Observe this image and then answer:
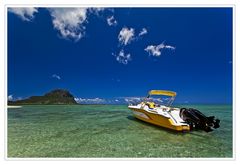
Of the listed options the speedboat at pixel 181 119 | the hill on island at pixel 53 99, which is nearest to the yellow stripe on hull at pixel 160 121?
the speedboat at pixel 181 119

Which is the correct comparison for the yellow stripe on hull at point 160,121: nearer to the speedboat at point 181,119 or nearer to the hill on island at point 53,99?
the speedboat at point 181,119

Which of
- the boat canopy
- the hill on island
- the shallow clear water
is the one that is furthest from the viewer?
the hill on island

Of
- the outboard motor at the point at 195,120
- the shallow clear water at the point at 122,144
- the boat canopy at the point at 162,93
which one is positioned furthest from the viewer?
the boat canopy at the point at 162,93

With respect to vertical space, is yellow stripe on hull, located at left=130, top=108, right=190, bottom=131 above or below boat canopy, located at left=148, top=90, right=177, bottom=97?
below

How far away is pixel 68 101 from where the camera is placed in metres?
48.7

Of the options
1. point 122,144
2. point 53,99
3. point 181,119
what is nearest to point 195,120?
point 181,119

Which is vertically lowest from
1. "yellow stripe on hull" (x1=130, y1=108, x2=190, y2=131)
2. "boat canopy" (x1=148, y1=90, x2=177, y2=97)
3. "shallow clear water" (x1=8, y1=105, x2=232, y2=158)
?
"shallow clear water" (x1=8, y1=105, x2=232, y2=158)

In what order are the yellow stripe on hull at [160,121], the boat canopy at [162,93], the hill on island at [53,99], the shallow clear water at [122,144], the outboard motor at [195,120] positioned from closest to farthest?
the shallow clear water at [122,144], the yellow stripe on hull at [160,121], the outboard motor at [195,120], the boat canopy at [162,93], the hill on island at [53,99]

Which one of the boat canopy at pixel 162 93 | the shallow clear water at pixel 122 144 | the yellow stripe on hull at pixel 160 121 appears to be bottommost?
the shallow clear water at pixel 122 144

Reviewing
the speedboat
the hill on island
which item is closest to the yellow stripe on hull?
the speedboat

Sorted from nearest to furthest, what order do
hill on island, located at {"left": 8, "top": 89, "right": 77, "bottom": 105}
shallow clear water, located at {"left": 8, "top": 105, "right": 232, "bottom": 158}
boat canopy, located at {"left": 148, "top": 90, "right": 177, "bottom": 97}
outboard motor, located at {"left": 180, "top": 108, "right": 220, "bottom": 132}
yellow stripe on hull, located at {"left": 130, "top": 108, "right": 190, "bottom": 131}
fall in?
shallow clear water, located at {"left": 8, "top": 105, "right": 232, "bottom": 158} → yellow stripe on hull, located at {"left": 130, "top": 108, "right": 190, "bottom": 131} → outboard motor, located at {"left": 180, "top": 108, "right": 220, "bottom": 132} → boat canopy, located at {"left": 148, "top": 90, "right": 177, "bottom": 97} → hill on island, located at {"left": 8, "top": 89, "right": 77, "bottom": 105}

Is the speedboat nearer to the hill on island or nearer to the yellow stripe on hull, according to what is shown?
the yellow stripe on hull

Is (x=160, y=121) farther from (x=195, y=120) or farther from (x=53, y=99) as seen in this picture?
(x=53, y=99)
